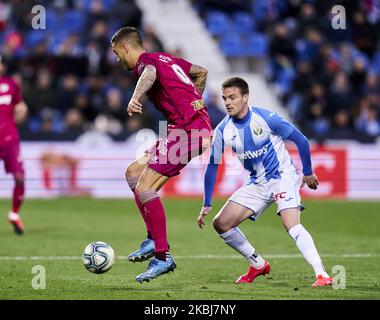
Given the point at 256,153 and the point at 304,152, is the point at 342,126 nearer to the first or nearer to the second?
the point at 256,153

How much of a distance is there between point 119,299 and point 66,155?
12025mm

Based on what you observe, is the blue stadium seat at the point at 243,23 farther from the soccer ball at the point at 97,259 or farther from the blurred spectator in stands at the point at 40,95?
the soccer ball at the point at 97,259

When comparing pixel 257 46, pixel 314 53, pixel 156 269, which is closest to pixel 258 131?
pixel 156 269

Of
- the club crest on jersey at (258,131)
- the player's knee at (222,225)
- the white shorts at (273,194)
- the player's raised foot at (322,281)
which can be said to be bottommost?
the player's raised foot at (322,281)

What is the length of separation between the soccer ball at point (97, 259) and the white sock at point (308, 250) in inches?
68.2

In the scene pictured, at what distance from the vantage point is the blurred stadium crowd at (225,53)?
20.5 metres

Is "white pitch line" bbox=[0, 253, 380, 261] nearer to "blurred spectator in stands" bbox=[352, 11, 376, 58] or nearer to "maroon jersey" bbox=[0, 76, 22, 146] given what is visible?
"maroon jersey" bbox=[0, 76, 22, 146]

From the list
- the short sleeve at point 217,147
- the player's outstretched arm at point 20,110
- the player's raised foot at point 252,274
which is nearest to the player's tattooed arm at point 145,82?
the short sleeve at point 217,147

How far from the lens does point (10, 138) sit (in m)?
13.8

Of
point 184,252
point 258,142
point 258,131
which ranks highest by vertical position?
point 258,131

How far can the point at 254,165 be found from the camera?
899 centimetres

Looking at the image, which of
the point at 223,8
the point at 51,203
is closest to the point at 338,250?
the point at 51,203

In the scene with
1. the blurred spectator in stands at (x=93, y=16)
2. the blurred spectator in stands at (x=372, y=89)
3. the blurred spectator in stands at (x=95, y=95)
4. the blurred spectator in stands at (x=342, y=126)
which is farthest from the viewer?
the blurred spectator in stands at (x=93, y=16)

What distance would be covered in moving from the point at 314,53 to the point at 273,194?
15.2 m
